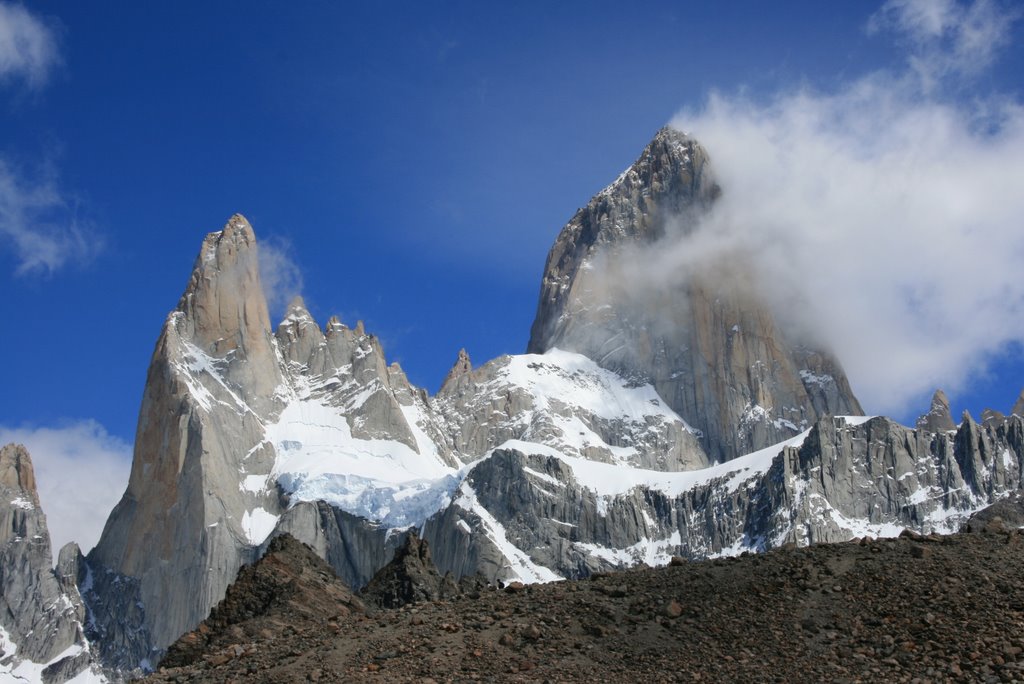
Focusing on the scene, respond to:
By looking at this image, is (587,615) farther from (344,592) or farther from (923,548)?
(344,592)

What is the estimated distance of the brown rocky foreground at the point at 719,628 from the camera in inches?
1254

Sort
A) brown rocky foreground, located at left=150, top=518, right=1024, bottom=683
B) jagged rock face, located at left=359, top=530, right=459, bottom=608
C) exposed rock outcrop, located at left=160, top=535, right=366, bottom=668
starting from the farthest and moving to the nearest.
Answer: jagged rock face, located at left=359, top=530, right=459, bottom=608
exposed rock outcrop, located at left=160, top=535, right=366, bottom=668
brown rocky foreground, located at left=150, top=518, right=1024, bottom=683

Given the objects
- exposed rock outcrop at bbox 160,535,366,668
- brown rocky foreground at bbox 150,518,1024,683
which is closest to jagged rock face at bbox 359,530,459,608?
exposed rock outcrop at bbox 160,535,366,668

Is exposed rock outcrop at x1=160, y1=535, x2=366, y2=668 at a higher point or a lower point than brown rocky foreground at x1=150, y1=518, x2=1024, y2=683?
higher

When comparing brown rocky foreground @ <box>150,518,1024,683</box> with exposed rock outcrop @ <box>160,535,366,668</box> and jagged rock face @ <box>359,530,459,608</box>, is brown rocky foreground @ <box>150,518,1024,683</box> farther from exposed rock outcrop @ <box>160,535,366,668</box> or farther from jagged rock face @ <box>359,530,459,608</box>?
jagged rock face @ <box>359,530,459,608</box>

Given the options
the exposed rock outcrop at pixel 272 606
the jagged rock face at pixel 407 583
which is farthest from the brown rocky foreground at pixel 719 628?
the jagged rock face at pixel 407 583

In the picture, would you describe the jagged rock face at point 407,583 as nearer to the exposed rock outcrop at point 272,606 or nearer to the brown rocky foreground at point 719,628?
the exposed rock outcrop at point 272,606

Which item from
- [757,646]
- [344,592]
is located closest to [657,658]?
[757,646]

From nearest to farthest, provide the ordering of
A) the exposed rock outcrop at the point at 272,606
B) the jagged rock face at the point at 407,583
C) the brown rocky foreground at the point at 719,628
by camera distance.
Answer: the brown rocky foreground at the point at 719,628, the exposed rock outcrop at the point at 272,606, the jagged rock face at the point at 407,583

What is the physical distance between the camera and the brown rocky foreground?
104 ft

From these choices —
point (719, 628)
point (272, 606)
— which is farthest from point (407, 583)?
point (719, 628)

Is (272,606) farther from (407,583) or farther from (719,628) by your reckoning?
(407,583)

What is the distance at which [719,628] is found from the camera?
112 feet

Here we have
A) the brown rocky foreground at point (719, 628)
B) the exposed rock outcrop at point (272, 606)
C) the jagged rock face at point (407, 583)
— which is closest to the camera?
the brown rocky foreground at point (719, 628)
